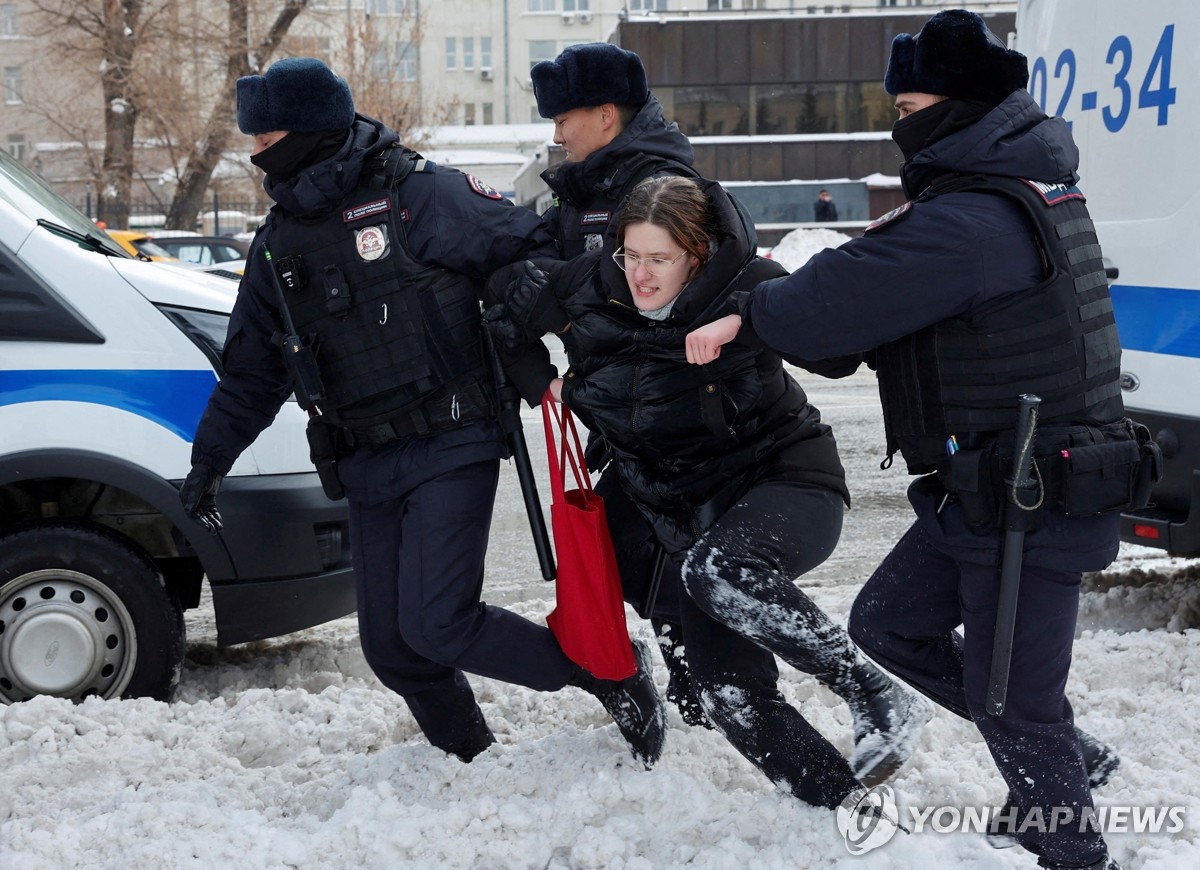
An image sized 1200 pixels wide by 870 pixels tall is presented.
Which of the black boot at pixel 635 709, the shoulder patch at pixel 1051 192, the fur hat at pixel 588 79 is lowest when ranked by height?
the black boot at pixel 635 709

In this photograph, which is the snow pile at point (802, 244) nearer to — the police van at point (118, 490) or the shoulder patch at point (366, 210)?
the police van at point (118, 490)

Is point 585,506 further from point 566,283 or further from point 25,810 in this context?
point 25,810

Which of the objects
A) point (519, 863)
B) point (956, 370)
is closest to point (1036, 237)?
point (956, 370)

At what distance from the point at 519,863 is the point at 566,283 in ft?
4.67

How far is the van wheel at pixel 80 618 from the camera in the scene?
3.99 meters

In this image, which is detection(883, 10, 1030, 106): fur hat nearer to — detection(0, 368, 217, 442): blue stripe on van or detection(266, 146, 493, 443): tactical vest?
detection(266, 146, 493, 443): tactical vest

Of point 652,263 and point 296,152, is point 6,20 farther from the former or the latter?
point 652,263

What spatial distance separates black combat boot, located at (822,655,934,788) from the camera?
3176 millimetres

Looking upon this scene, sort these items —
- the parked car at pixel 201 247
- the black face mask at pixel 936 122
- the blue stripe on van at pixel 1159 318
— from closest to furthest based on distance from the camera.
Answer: the black face mask at pixel 936 122 → the blue stripe on van at pixel 1159 318 → the parked car at pixel 201 247

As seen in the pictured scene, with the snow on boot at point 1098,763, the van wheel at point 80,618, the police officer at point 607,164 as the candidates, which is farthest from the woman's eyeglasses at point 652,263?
the van wheel at point 80,618

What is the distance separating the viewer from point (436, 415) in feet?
11.4

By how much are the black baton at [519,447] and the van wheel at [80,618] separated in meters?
1.33

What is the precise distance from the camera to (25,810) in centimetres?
341

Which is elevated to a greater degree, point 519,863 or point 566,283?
point 566,283
